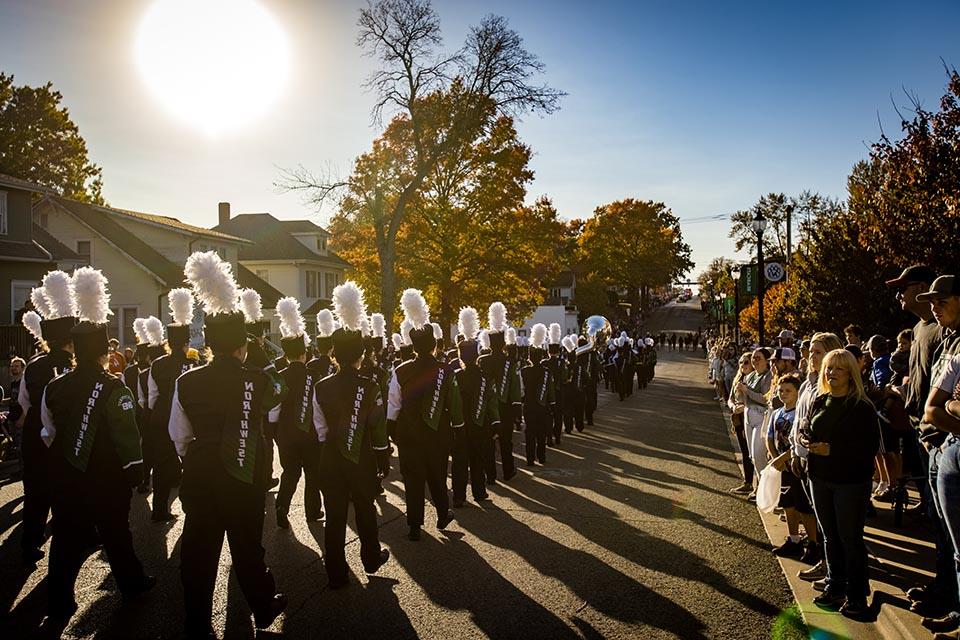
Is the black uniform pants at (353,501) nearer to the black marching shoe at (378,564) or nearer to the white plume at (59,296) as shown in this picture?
the black marching shoe at (378,564)

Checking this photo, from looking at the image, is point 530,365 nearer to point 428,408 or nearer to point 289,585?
point 428,408

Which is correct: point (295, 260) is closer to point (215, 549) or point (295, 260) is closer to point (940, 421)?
point (215, 549)

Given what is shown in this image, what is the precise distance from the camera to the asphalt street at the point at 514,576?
17.2 ft

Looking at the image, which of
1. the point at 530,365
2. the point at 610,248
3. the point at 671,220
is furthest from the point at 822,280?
the point at 671,220

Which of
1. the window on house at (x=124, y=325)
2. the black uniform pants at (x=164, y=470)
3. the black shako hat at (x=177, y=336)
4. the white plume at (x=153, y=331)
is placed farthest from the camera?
the window on house at (x=124, y=325)

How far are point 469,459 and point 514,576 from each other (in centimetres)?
335

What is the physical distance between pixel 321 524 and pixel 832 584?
512 centimetres

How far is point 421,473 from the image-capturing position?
764 cm

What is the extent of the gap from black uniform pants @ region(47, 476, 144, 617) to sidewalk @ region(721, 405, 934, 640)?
5.05 meters

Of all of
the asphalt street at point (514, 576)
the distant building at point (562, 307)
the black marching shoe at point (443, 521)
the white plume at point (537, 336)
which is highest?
the distant building at point (562, 307)

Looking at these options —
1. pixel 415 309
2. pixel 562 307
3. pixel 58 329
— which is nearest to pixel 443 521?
pixel 415 309

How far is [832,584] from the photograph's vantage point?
5.44 metres

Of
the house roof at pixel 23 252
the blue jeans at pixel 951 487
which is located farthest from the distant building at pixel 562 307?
the blue jeans at pixel 951 487

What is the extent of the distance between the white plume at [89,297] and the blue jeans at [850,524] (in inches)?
234
